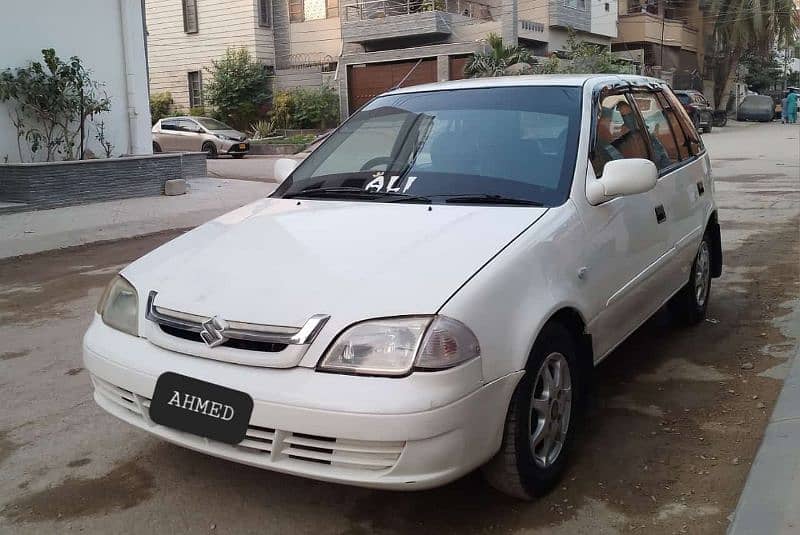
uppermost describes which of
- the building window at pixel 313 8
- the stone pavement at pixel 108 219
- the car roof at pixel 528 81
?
the building window at pixel 313 8

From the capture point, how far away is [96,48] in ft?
44.2

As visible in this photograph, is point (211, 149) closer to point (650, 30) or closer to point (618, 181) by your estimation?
point (618, 181)

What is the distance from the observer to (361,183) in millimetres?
3930

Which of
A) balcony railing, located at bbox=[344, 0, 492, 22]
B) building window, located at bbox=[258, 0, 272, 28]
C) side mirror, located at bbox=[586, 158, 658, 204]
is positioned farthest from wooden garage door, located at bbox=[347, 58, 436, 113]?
side mirror, located at bbox=[586, 158, 658, 204]

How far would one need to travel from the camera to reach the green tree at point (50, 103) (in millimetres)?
11930

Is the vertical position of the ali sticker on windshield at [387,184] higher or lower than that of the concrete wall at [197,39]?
lower

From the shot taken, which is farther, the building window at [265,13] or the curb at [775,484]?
the building window at [265,13]

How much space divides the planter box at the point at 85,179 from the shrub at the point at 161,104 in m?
18.9

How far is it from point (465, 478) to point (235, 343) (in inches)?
46.2

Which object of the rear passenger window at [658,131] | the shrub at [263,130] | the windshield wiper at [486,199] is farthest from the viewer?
the shrub at [263,130]

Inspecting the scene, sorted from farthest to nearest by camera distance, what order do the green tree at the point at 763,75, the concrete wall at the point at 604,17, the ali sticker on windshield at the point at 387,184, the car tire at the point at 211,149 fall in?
1. the green tree at the point at 763,75
2. the concrete wall at the point at 604,17
3. the car tire at the point at 211,149
4. the ali sticker on windshield at the point at 387,184

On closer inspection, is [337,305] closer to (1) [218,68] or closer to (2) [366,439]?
(2) [366,439]

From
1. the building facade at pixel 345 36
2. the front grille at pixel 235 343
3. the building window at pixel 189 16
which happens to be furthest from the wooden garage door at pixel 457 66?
the front grille at pixel 235 343

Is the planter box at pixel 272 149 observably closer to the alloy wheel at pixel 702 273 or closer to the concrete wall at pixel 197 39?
the concrete wall at pixel 197 39
